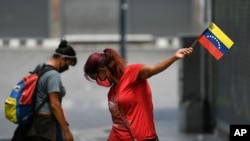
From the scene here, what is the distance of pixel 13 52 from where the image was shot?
23.4m

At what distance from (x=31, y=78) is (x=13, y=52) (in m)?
17.5

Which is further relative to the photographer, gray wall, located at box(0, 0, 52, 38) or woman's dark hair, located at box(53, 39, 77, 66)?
gray wall, located at box(0, 0, 52, 38)

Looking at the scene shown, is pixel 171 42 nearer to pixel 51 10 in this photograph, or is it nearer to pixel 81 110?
pixel 51 10

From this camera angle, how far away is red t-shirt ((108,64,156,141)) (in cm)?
505

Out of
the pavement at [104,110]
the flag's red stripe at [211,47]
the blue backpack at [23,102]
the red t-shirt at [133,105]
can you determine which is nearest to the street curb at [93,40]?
the pavement at [104,110]

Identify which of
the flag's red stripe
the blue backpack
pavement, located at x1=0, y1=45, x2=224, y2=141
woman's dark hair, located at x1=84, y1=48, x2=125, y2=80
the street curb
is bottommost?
pavement, located at x1=0, y1=45, x2=224, y2=141

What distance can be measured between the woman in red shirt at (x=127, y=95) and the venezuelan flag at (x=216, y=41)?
50 cm

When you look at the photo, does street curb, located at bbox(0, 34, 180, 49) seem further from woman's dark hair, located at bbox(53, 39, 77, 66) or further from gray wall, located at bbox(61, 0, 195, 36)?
woman's dark hair, located at bbox(53, 39, 77, 66)

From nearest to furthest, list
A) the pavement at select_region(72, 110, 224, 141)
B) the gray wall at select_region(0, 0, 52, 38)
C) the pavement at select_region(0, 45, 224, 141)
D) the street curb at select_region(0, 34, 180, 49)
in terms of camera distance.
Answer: the pavement at select_region(72, 110, 224, 141), the pavement at select_region(0, 45, 224, 141), the street curb at select_region(0, 34, 180, 49), the gray wall at select_region(0, 0, 52, 38)

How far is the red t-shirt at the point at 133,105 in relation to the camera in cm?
505

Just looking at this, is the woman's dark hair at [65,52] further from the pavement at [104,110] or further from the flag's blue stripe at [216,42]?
the pavement at [104,110]

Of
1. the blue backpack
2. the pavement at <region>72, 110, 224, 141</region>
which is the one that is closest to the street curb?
the pavement at <region>72, 110, 224, 141</region>

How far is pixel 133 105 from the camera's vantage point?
5062 mm

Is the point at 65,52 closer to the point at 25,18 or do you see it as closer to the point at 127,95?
the point at 127,95
